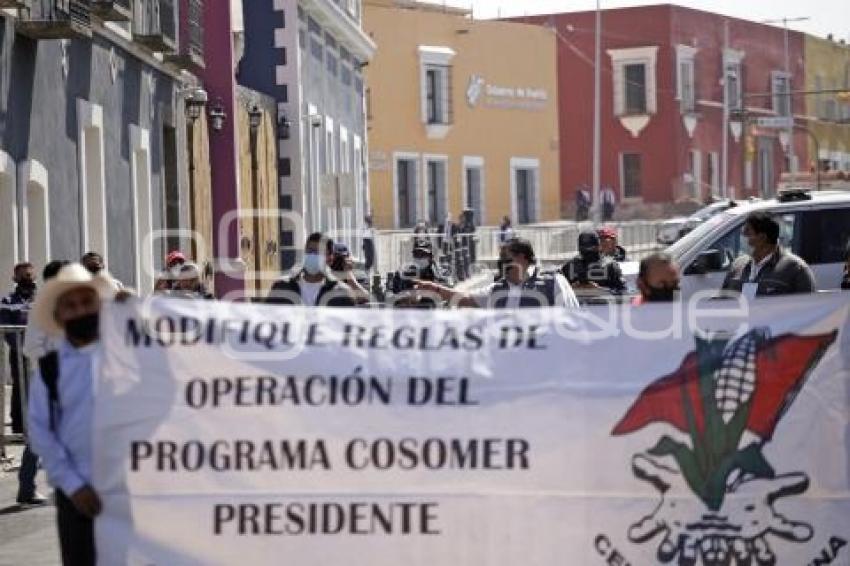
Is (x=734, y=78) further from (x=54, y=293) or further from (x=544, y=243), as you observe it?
(x=54, y=293)

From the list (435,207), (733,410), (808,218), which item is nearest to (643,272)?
(733,410)

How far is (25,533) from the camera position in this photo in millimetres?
12898

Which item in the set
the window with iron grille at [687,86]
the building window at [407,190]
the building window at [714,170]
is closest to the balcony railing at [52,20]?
the building window at [407,190]

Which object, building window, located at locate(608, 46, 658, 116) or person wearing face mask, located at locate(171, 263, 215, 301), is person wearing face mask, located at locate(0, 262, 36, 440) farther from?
building window, located at locate(608, 46, 658, 116)

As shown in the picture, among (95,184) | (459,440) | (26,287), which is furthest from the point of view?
(95,184)

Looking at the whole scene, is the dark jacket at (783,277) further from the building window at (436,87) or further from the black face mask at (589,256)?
the building window at (436,87)

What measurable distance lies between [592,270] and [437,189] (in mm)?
50810

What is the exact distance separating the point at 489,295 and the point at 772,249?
6.21ft

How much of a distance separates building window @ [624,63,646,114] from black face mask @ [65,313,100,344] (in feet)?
228

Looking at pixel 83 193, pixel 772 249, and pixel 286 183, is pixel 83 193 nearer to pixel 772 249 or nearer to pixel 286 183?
pixel 772 249

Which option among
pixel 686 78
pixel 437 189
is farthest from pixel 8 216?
pixel 686 78

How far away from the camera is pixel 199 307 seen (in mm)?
8930

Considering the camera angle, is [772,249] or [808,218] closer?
[772,249]

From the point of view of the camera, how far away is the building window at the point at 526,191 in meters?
72.1
